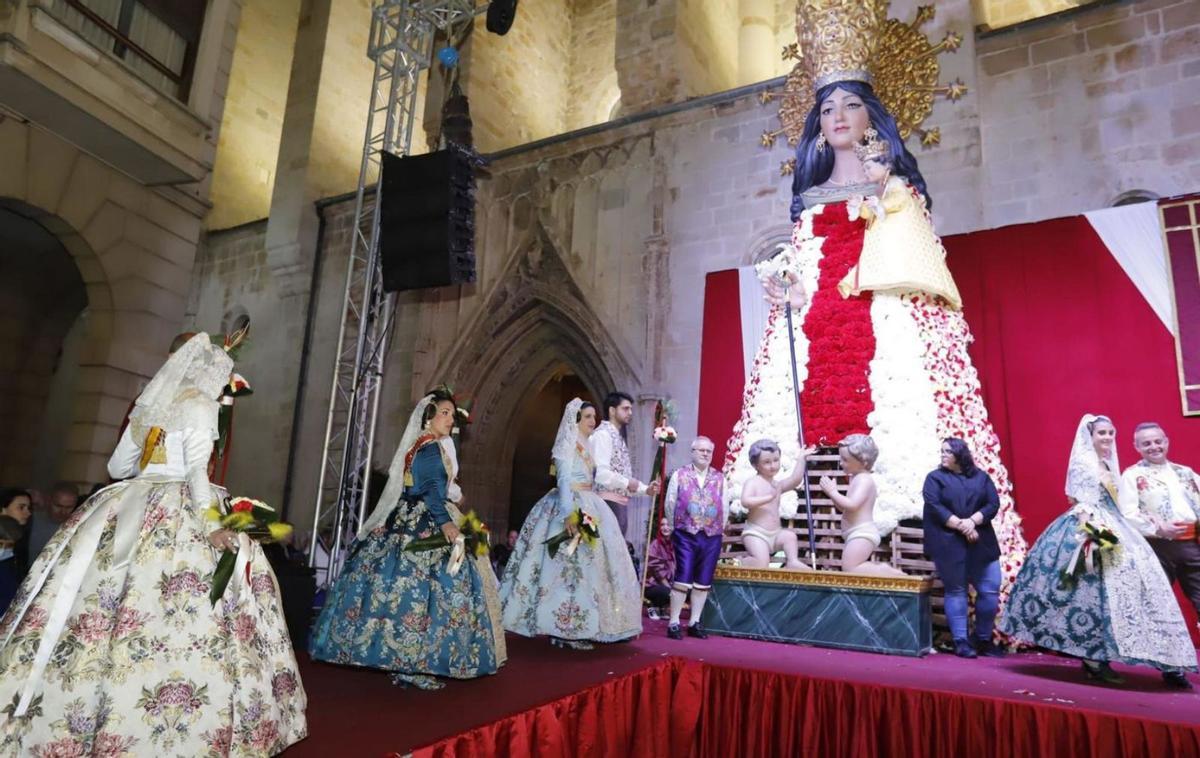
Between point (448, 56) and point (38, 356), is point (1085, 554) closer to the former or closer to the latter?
point (448, 56)

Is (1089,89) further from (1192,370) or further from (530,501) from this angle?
(530,501)

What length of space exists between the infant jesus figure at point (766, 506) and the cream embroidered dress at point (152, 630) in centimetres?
322

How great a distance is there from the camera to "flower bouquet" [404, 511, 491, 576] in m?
3.29

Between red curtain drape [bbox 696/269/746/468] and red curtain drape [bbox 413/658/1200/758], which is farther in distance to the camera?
red curtain drape [bbox 696/269/746/468]

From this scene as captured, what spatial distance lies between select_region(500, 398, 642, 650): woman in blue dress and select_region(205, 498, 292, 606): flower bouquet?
6.59 feet

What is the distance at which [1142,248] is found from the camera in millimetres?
6270

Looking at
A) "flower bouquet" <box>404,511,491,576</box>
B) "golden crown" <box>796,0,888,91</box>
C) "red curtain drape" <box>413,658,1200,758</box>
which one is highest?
"golden crown" <box>796,0,888,91</box>

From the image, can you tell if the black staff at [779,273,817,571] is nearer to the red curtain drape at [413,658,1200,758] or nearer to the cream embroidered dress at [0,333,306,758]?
the red curtain drape at [413,658,1200,758]

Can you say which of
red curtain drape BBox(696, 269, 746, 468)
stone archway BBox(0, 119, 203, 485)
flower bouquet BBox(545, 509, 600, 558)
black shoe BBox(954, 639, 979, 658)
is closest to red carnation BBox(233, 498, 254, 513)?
flower bouquet BBox(545, 509, 600, 558)

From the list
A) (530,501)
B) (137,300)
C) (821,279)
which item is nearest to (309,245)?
(137,300)

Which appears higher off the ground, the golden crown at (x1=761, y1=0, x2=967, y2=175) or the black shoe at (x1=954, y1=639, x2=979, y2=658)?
the golden crown at (x1=761, y1=0, x2=967, y2=175)

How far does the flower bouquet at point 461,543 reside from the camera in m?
3.29

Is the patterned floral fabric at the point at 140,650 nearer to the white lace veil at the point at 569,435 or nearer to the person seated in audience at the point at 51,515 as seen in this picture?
Result: the white lace veil at the point at 569,435

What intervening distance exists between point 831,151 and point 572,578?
3.90 m
